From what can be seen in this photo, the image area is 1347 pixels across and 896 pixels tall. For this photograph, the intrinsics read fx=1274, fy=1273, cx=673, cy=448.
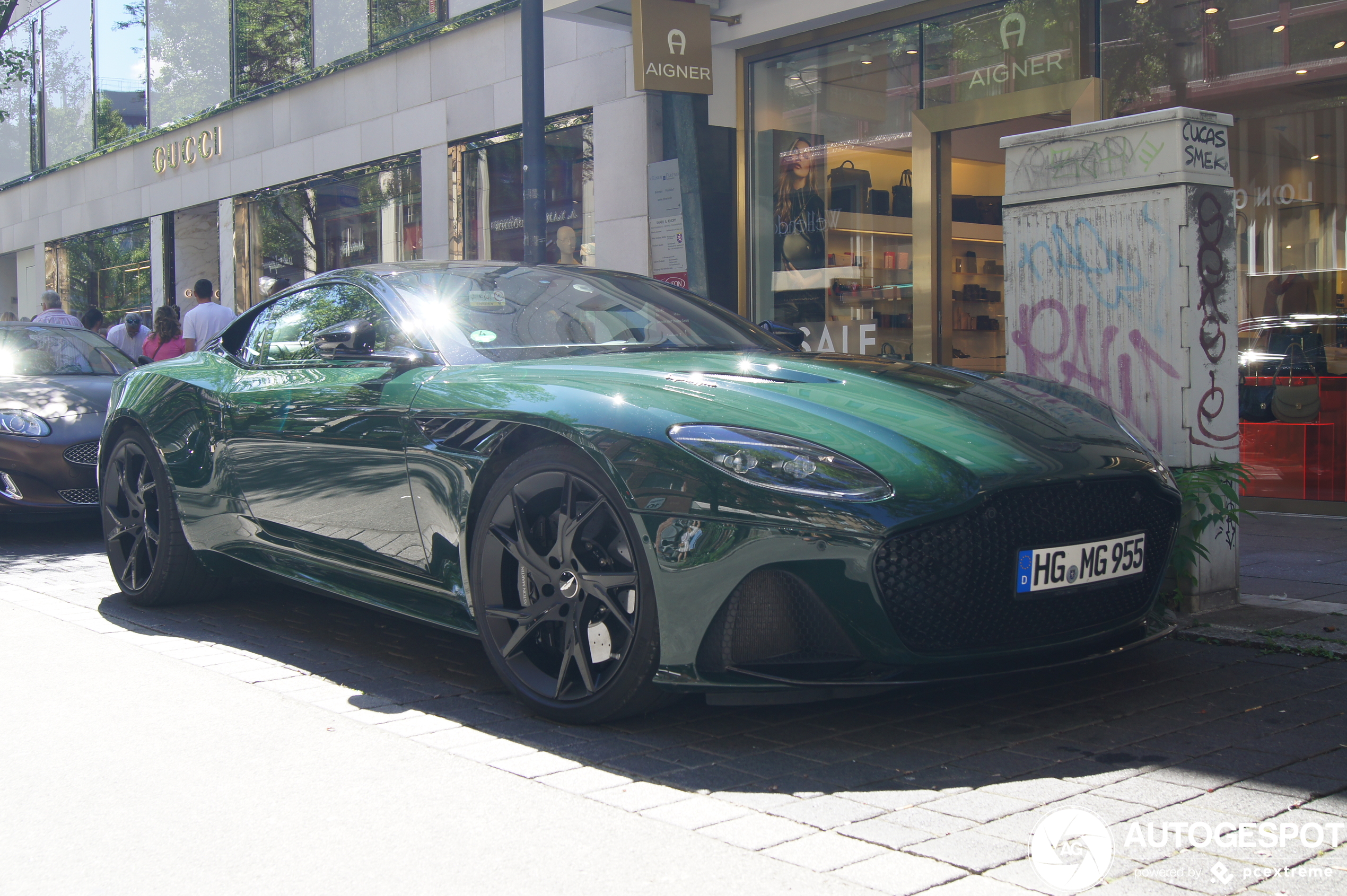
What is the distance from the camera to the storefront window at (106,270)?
71.3ft

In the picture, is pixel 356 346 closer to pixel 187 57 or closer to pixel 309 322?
pixel 309 322

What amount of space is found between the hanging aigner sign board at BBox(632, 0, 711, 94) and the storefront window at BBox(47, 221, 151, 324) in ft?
44.5

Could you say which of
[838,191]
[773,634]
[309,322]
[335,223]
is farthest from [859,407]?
[335,223]

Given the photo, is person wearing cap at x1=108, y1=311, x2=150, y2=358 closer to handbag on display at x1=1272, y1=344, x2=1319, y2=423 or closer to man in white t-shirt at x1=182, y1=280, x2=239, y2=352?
man in white t-shirt at x1=182, y1=280, x2=239, y2=352

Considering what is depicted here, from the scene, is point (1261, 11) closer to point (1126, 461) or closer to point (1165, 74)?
point (1165, 74)

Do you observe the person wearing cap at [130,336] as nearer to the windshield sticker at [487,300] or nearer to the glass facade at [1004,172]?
the glass facade at [1004,172]

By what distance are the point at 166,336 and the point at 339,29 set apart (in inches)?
238

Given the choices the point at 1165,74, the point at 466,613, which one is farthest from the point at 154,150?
the point at 466,613

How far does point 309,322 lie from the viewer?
508 cm

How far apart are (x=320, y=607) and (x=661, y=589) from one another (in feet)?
9.78

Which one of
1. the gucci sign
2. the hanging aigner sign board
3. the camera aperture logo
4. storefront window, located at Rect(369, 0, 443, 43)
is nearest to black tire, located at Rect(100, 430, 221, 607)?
the camera aperture logo

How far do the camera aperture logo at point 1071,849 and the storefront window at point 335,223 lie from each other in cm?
1305

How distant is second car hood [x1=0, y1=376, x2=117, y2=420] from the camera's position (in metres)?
8.10

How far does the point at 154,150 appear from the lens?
834 inches
